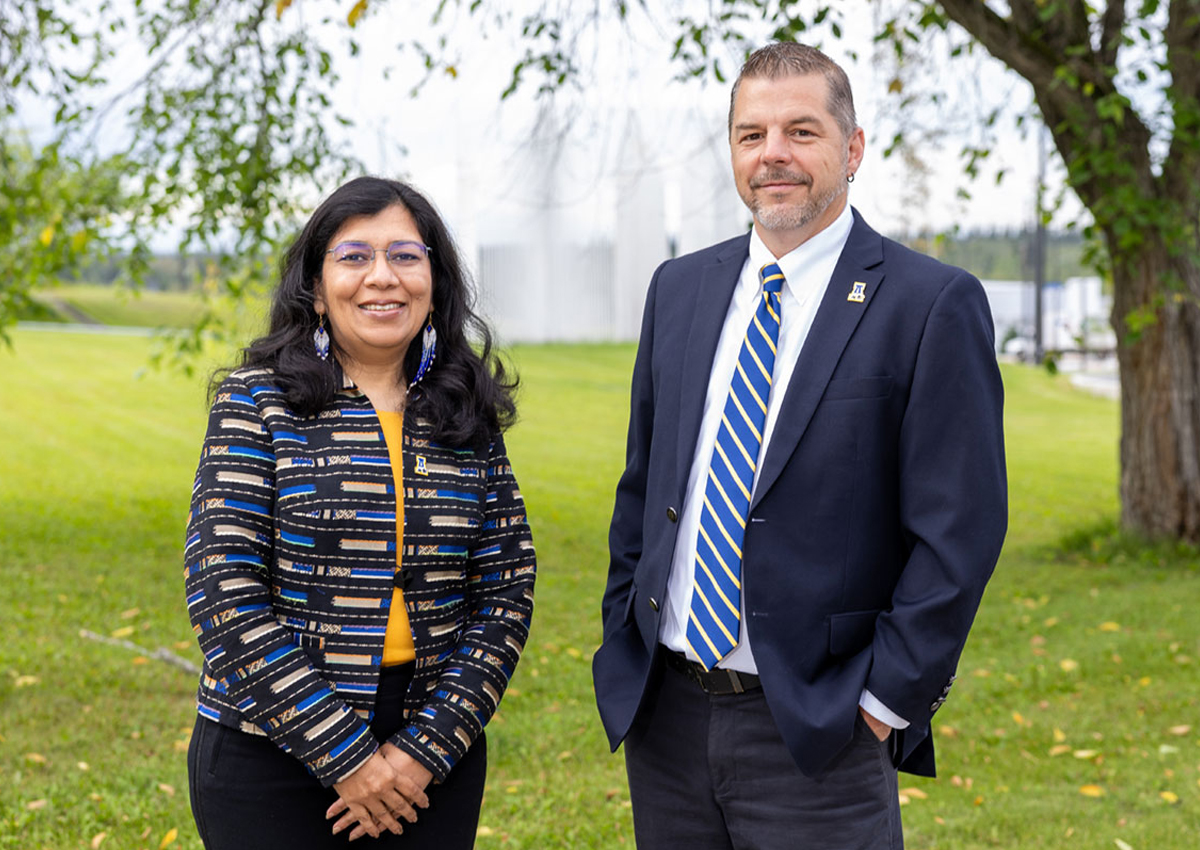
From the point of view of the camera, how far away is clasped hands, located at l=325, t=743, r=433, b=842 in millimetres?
2355

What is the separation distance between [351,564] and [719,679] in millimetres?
803

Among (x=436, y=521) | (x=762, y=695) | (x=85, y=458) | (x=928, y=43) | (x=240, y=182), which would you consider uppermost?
(x=928, y=43)

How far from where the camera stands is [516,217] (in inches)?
1489

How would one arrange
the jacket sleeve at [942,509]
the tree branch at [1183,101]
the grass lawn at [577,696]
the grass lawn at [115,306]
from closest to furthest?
the jacket sleeve at [942,509] → the grass lawn at [577,696] → the tree branch at [1183,101] → the grass lawn at [115,306]

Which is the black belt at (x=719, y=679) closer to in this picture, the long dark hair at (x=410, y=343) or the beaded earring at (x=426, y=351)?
the long dark hair at (x=410, y=343)

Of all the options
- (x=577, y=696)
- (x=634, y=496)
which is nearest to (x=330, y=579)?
(x=634, y=496)

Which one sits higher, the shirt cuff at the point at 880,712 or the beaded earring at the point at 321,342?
the beaded earring at the point at 321,342

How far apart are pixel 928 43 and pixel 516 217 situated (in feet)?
96.9

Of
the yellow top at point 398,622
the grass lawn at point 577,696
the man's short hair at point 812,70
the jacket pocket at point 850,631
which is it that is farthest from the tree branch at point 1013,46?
the yellow top at point 398,622

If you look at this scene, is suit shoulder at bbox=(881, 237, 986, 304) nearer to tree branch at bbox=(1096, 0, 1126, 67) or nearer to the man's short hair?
the man's short hair

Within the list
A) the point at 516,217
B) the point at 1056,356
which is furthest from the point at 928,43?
the point at 516,217

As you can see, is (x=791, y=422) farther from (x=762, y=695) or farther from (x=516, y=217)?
(x=516, y=217)

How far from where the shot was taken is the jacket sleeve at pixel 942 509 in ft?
7.32

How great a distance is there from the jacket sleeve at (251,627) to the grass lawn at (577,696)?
44.1 inches
